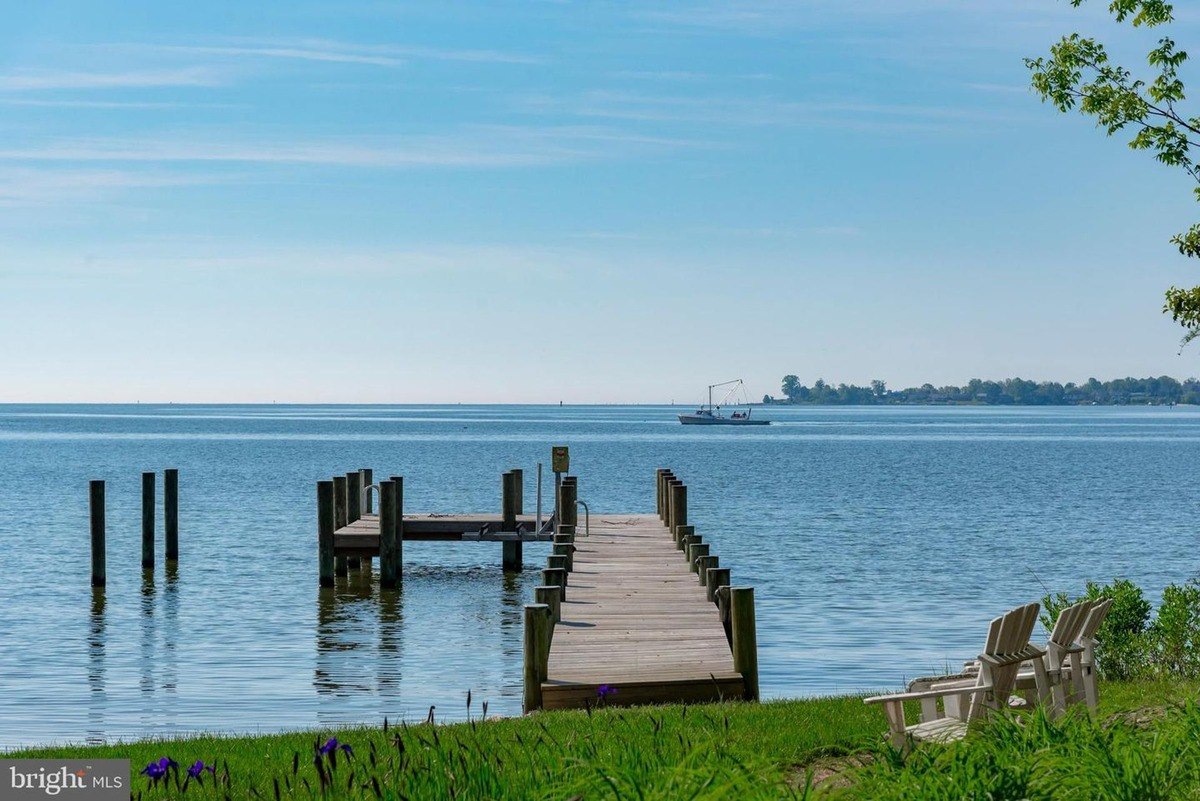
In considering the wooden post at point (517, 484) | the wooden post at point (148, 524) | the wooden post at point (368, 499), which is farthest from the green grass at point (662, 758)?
the wooden post at point (368, 499)

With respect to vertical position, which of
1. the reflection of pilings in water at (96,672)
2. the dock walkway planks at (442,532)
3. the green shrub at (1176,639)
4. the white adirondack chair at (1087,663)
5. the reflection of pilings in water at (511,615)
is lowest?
the reflection of pilings in water at (511,615)

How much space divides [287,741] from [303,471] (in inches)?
2840

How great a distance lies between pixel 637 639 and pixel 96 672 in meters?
9.76

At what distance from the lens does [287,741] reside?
1066 centimetres

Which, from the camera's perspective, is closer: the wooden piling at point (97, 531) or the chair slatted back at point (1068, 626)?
the chair slatted back at point (1068, 626)

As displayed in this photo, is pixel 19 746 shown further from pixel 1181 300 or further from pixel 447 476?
pixel 447 476

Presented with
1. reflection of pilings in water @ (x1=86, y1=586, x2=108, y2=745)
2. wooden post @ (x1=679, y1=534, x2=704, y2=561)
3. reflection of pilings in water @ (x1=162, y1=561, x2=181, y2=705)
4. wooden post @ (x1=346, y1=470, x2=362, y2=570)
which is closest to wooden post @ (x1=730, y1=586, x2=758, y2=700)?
reflection of pilings in water @ (x1=86, y1=586, x2=108, y2=745)

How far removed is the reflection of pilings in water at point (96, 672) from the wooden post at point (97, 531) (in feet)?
1.73

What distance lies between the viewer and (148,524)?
105ft

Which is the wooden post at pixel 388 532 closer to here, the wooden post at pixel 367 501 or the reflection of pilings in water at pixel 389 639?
the reflection of pilings in water at pixel 389 639

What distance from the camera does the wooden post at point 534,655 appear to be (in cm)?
1173

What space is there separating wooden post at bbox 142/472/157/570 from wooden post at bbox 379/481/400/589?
6.93 meters

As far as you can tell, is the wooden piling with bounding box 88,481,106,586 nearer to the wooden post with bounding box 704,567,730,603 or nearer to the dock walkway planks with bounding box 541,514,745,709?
the dock walkway planks with bounding box 541,514,745,709

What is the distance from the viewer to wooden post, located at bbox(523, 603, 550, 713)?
38.5ft
